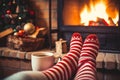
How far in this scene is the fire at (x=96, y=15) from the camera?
1.72m

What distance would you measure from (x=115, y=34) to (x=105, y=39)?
0.30ft

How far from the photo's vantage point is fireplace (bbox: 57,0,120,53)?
66.5 inches

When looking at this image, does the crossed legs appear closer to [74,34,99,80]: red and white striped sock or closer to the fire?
[74,34,99,80]: red and white striped sock

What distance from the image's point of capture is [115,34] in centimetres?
167

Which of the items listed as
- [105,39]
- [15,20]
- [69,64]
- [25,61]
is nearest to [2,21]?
[15,20]

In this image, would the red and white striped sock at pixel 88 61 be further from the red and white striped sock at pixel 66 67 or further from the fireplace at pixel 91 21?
the fireplace at pixel 91 21

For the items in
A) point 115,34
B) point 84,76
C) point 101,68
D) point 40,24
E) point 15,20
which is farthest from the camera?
point 40,24

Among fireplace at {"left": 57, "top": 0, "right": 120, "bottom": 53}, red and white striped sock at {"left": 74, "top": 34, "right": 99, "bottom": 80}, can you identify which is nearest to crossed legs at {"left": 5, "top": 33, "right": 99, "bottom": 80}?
red and white striped sock at {"left": 74, "top": 34, "right": 99, "bottom": 80}

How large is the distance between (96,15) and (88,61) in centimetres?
74

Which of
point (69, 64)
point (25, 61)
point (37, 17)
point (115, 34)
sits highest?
point (37, 17)

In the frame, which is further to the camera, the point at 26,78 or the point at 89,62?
the point at 89,62

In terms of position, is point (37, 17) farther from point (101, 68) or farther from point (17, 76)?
point (17, 76)

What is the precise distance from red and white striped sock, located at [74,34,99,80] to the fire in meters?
0.50

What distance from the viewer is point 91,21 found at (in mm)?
1770
